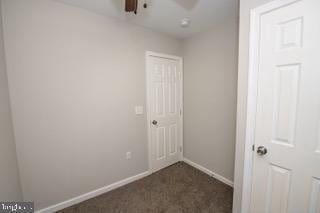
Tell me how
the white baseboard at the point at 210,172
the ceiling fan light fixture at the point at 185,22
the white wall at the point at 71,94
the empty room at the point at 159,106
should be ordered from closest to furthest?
1. the empty room at the point at 159,106
2. the white wall at the point at 71,94
3. the ceiling fan light fixture at the point at 185,22
4. the white baseboard at the point at 210,172

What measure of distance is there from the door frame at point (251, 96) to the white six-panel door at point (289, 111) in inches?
1.1

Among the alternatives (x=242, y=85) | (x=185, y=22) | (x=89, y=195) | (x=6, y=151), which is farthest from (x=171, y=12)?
(x=89, y=195)

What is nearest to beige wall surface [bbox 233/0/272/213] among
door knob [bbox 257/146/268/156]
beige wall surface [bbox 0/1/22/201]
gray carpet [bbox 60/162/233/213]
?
door knob [bbox 257/146/268/156]

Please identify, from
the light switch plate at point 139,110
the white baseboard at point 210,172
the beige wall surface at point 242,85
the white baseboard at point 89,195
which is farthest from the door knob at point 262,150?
the white baseboard at point 89,195

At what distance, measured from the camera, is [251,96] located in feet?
3.87

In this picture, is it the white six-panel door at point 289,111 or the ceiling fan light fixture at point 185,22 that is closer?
the white six-panel door at point 289,111

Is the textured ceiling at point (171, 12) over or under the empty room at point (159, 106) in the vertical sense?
over

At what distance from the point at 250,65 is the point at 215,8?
1.05 m

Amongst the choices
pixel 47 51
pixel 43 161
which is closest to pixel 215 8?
pixel 47 51

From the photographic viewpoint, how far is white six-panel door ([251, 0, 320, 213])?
3.01 feet

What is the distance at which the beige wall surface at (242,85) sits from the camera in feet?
3.84

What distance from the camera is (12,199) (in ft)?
4.04

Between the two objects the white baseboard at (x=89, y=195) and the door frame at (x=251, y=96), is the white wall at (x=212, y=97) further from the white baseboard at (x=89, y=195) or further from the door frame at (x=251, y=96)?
the white baseboard at (x=89, y=195)

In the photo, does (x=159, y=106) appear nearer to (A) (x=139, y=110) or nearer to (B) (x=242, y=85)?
(A) (x=139, y=110)
